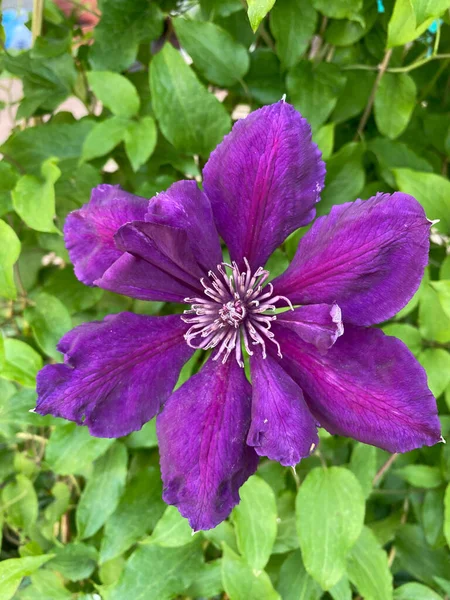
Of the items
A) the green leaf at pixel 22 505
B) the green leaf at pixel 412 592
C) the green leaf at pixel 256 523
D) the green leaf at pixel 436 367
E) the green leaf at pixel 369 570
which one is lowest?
the green leaf at pixel 22 505

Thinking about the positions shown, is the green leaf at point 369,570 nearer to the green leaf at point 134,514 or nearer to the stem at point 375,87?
the green leaf at point 134,514

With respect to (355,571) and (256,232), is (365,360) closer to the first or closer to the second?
(256,232)

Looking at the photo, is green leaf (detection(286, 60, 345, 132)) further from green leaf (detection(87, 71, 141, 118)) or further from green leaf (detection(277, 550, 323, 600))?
green leaf (detection(277, 550, 323, 600))

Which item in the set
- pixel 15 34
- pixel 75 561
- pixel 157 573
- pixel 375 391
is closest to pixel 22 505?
pixel 75 561

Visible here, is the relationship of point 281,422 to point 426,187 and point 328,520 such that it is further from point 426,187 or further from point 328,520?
point 426,187

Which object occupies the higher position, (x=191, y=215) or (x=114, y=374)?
(x=191, y=215)

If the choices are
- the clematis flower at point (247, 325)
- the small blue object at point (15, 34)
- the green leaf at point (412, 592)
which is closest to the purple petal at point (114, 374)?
the clematis flower at point (247, 325)
